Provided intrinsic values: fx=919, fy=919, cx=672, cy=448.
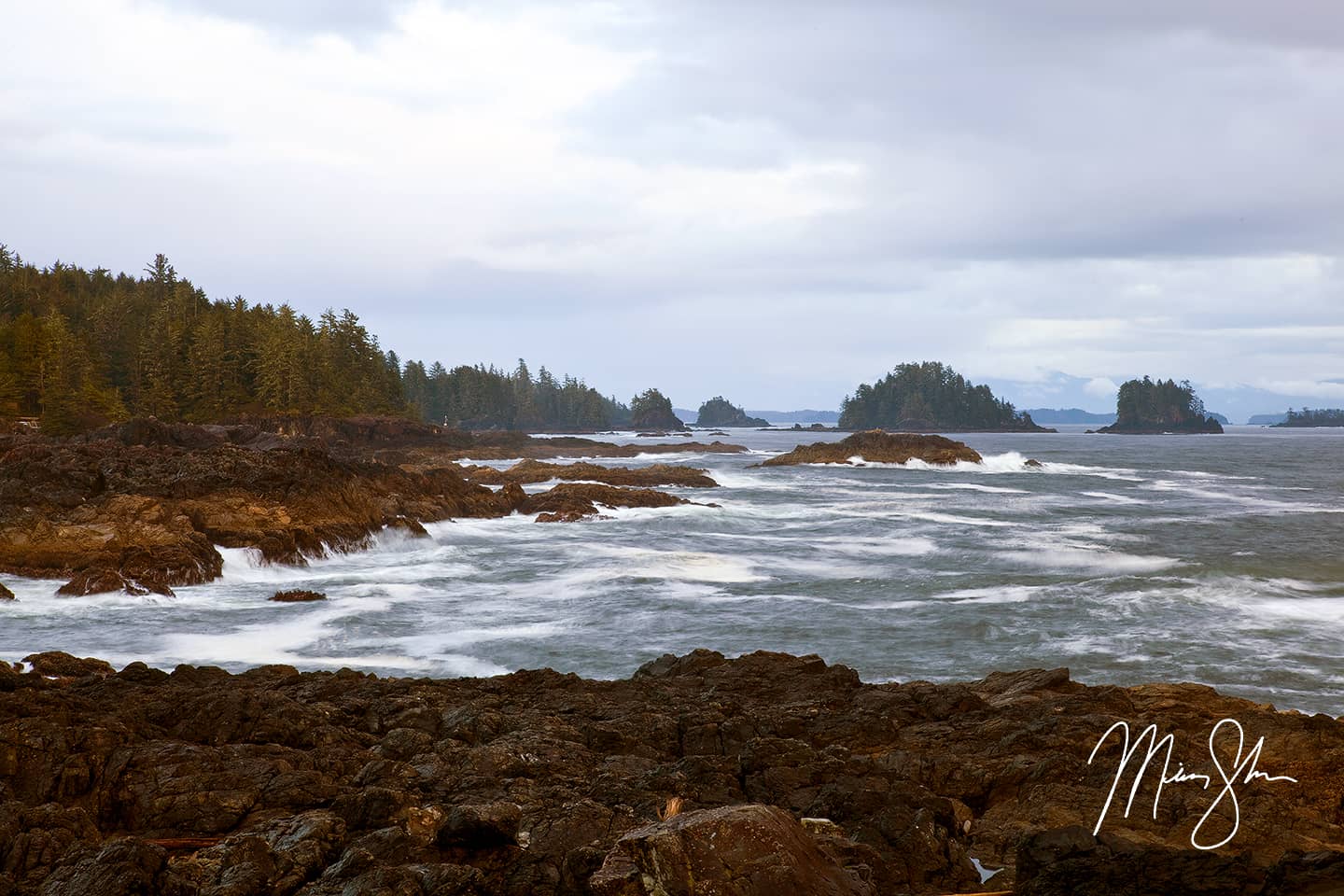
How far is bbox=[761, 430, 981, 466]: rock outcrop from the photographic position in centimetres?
8419

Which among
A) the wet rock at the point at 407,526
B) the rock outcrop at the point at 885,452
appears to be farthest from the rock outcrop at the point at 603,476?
the rock outcrop at the point at 885,452

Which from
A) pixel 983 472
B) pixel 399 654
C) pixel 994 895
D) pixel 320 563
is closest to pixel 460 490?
pixel 320 563

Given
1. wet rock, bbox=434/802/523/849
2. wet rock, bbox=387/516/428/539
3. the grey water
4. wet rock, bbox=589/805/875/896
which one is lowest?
the grey water

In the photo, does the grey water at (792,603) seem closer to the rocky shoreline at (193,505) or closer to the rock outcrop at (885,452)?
the rocky shoreline at (193,505)

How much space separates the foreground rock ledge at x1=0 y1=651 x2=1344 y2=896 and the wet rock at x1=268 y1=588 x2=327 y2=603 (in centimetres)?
876

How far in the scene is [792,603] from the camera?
22500 mm

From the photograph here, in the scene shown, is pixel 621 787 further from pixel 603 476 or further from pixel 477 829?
pixel 603 476

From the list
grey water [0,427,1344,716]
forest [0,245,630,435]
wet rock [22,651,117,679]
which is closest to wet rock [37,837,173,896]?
wet rock [22,651,117,679]

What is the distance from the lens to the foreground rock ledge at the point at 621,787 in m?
5.00

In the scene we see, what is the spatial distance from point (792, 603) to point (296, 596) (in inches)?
469

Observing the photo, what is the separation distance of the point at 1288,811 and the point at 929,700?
3.82 m
